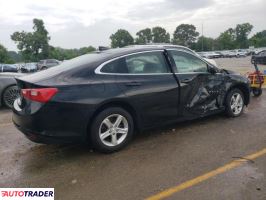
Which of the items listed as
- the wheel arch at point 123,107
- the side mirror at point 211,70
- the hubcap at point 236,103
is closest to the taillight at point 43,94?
the wheel arch at point 123,107

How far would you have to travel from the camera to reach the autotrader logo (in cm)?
341

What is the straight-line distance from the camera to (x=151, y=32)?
93125 millimetres

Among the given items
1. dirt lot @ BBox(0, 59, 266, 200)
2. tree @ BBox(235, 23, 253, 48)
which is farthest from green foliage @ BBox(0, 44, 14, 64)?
tree @ BBox(235, 23, 253, 48)

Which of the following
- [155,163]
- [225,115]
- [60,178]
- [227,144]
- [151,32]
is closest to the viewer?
[60,178]

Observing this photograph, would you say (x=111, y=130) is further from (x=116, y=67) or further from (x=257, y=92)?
(x=257, y=92)

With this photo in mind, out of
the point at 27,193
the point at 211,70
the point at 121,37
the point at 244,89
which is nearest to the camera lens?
the point at 27,193

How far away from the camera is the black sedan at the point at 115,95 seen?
13.4 ft

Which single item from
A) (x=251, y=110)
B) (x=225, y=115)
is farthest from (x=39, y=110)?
(x=251, y=110)

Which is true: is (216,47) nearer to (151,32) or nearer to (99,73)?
(151,32)

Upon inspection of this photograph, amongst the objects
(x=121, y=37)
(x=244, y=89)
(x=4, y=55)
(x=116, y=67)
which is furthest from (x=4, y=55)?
(x=116, y=67)

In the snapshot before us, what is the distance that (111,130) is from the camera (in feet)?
14.8

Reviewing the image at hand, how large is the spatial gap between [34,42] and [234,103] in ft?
163

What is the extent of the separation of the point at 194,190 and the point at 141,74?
213 centimetres

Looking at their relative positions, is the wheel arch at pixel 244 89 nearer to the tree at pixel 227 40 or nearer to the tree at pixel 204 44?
the tree at pixel 204 44
